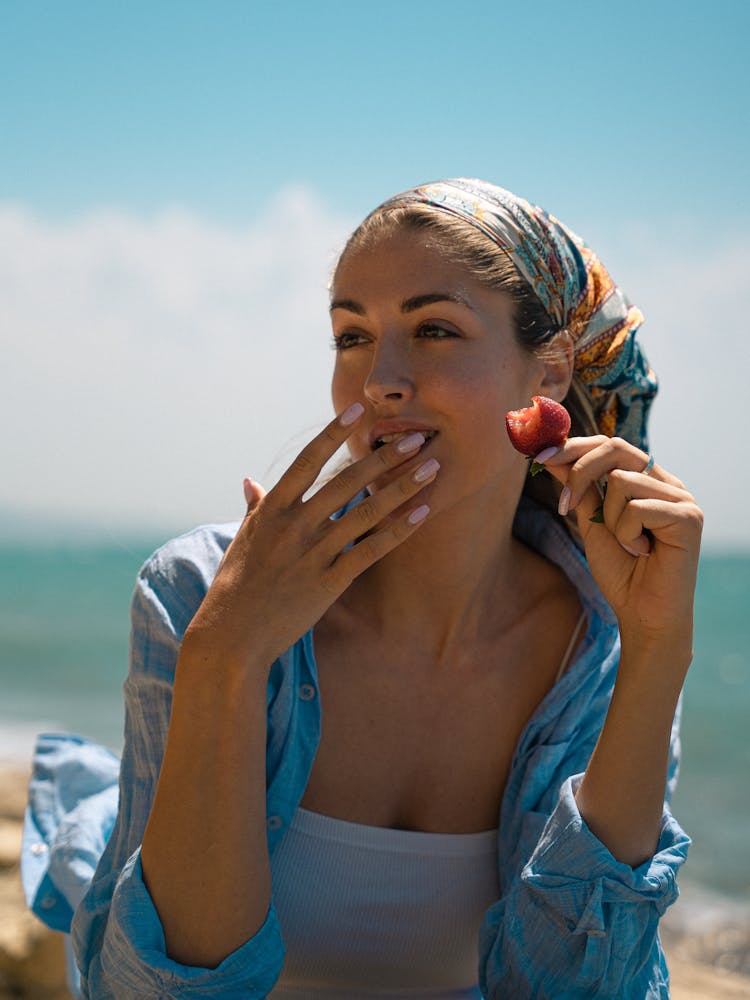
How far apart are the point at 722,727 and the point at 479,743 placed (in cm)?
1326

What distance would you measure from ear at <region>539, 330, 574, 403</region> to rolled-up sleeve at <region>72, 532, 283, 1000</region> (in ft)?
3.74

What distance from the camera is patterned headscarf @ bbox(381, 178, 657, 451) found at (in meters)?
3.02

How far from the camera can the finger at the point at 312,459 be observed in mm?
2414

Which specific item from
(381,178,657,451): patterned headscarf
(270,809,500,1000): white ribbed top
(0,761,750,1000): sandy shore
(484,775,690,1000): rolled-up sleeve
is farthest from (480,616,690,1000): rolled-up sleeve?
(0,761,750,1000): sandy shore

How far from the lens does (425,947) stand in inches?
113

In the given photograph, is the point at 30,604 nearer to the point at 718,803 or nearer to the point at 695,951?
the point at 718,803

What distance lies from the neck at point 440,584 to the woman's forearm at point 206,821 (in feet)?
2.96

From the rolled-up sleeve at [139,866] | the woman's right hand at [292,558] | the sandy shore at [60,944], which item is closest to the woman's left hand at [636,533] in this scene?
the woman's right hand at [292,558]

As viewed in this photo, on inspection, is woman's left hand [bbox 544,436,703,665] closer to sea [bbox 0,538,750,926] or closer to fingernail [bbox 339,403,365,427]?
fingernail [bbox 339,403,365,427]

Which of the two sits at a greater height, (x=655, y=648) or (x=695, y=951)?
(x=655, y=648)

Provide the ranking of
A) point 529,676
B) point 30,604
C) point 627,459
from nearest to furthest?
point 627,459
point 529,676
point 30,604

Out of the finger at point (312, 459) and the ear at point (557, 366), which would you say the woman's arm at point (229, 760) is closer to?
the finger at point (312, 459)

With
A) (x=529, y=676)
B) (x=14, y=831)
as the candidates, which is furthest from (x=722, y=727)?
(x=529, y=676)

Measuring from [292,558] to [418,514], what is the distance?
0.36 m
